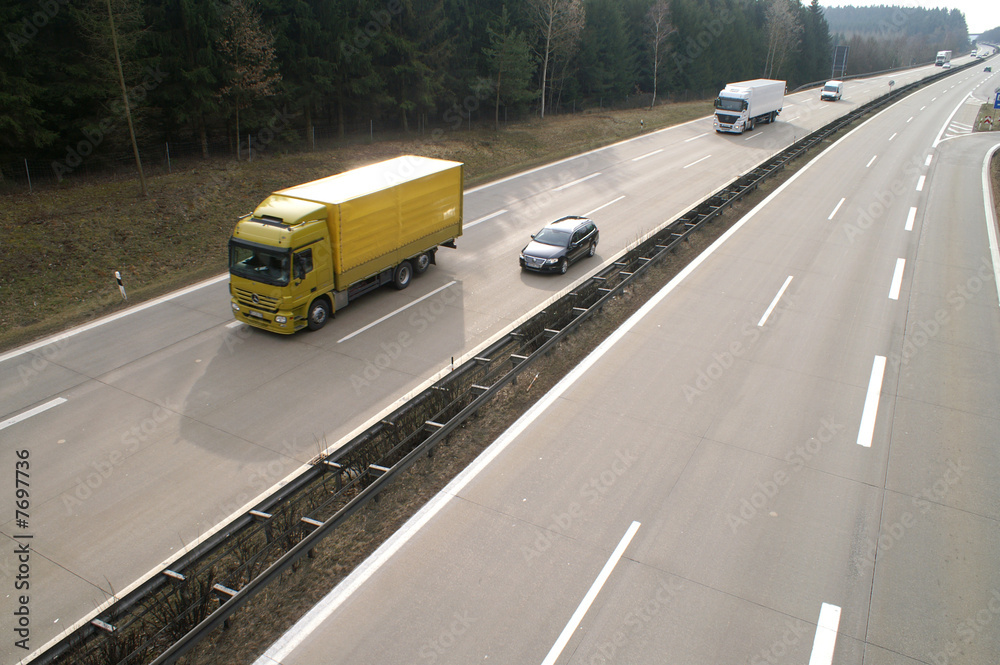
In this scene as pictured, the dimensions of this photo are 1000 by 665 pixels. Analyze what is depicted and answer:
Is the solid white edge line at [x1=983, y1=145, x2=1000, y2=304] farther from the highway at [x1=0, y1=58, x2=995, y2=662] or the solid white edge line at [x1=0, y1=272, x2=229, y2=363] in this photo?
the solid white edge line at [x1=0, y1=272, x2=229, y2=363]

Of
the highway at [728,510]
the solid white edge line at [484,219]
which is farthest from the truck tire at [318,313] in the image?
the solid white edge line at [484,219]

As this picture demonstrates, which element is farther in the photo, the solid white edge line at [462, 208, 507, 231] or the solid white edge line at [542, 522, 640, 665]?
the solid white edge line at [462, 208, 507, 231]

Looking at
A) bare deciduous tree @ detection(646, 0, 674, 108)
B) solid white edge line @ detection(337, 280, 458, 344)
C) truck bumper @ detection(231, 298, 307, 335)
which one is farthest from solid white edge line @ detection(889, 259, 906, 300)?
bare deciduous tree @ detection(646, 0, 674, 108)

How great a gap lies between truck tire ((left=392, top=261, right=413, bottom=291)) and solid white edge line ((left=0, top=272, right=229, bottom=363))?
584 centimetres

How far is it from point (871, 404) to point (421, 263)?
12.9m

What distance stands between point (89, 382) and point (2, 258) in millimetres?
8306

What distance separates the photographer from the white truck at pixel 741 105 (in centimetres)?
4425

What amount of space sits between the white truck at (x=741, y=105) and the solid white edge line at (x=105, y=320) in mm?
37617

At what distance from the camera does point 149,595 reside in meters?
7.89

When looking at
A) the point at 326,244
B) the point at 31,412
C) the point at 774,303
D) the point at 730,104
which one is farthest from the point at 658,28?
the point at 31,412

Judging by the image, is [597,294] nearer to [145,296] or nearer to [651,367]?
[651,367]

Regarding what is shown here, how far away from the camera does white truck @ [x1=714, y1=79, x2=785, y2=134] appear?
44250mm

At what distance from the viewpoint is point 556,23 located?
158 ft

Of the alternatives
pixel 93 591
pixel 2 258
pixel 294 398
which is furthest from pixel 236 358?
pixel 2 258
